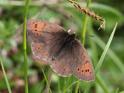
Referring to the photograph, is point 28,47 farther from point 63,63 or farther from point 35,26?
point 63,63

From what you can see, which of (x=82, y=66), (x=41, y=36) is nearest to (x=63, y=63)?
(x=82, y=66)

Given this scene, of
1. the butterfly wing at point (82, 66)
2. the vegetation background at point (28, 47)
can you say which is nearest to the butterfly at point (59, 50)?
the butterfly wing at point (82, 66)

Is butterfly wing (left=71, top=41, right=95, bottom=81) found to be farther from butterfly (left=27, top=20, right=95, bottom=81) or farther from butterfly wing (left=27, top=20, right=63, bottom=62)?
butterfly wing (left=27, top=20, right=63, bottom=62)

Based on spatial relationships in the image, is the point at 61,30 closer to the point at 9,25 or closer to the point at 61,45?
the point at 61,45

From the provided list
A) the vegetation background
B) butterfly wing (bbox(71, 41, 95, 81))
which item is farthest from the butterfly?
the vegetation background

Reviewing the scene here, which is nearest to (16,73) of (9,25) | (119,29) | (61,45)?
(9,25)

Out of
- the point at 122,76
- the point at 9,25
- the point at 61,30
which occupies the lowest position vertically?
the point at 122,76

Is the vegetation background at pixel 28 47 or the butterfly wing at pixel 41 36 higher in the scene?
the butterfly wing at pixel 41 36

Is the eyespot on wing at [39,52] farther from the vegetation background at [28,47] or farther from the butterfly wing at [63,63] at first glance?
the vegetation background at [28,47]
